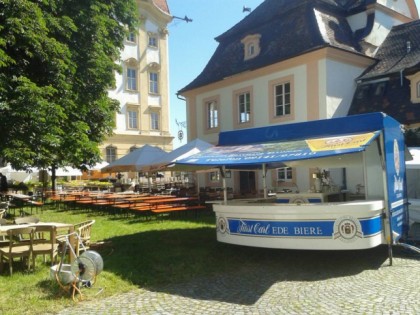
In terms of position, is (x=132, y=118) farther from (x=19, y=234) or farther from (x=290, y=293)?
(x=290, y=293)

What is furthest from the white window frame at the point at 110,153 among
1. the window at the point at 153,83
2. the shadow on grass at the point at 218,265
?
the shadow on grass at the point at 218,265

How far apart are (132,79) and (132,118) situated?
402 centimetres

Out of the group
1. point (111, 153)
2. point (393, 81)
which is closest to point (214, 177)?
point (393, 81)

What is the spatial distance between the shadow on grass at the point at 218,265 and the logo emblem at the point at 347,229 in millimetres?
610

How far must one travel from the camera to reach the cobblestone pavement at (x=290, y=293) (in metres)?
5.79

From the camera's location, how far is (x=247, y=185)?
75.1ft

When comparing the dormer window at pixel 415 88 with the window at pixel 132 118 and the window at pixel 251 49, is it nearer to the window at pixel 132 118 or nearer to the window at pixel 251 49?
the window at pixel 251 49

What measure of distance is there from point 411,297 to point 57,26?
12.2 meters

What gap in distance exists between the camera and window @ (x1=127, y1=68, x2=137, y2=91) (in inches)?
Result: 1721

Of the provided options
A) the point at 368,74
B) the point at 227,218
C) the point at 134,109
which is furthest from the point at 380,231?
the point at 134,109

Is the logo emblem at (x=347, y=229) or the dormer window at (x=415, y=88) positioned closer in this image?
the logo emblem at (x=347, y=229)

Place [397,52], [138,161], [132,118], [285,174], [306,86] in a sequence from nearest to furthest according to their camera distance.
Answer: [138,161], [306,86], [285,174], [397,52], [132,118]

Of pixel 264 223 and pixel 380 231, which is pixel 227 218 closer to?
pixel 264 223

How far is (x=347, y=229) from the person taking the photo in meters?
7.62
